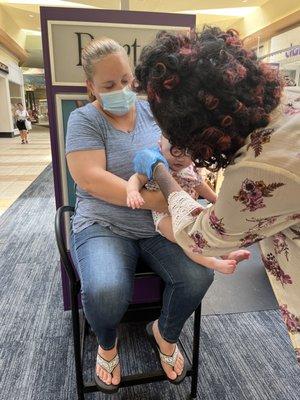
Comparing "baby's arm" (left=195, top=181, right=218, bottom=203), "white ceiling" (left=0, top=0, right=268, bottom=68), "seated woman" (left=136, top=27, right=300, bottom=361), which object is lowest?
"baby's arm" (left=195, top=181, right=218, bottom=203)

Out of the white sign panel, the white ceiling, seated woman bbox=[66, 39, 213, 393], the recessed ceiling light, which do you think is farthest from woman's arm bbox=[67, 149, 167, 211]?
the recessed ceiling light

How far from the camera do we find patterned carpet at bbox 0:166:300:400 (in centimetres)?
139

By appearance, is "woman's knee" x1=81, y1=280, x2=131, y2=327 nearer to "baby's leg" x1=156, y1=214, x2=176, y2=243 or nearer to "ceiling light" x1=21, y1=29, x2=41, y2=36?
"baby's leg" x1=156, y1=214, x2=176, y2=243

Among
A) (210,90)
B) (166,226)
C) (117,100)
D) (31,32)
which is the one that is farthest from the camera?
(31,32)

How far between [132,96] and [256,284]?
1500mm

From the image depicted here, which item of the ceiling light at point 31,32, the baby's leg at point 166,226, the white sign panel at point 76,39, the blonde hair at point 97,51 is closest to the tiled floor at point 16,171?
the white sign panel at point 76,39

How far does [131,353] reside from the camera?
63.3 inches

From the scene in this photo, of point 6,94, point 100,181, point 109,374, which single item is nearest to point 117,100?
point 100,181

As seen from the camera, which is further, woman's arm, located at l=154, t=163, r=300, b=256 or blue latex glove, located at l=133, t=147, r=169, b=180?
blue latex glove, located at l=133, t=147, r=169, b=180

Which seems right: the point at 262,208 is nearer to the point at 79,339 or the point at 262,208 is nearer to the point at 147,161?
the point at 147,161

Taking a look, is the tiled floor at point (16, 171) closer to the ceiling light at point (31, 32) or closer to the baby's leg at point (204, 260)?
the baby's leg at point (204, 260)

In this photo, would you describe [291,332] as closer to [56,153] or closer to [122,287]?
[122,287]

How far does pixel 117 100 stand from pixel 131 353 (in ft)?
3.79

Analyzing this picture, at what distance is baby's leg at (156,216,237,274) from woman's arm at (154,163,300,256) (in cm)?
23
